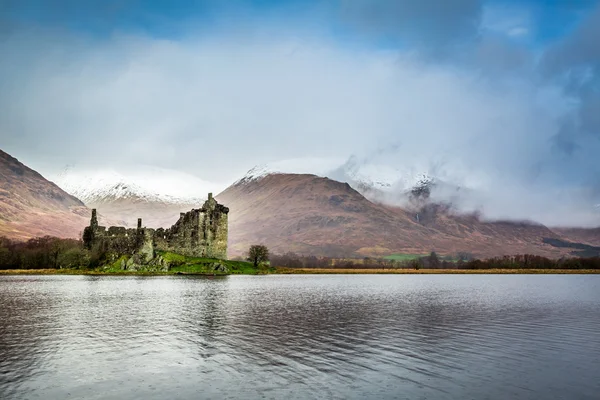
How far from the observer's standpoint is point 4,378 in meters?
19.9

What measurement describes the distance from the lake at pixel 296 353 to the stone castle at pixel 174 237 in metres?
83.0

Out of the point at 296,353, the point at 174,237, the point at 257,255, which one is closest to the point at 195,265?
the point at 174,237

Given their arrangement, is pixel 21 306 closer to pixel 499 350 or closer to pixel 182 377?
pixel 182 377

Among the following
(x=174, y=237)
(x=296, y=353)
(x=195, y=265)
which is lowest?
(x=296, y=353)

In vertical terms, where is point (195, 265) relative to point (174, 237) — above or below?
below

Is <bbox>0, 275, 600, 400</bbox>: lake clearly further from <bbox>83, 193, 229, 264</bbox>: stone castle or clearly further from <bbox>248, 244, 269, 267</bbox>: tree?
<bbox>248, 244, 269, 267</bbox>: tree

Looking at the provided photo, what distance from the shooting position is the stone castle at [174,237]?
127 metres

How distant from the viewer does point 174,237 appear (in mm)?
132375

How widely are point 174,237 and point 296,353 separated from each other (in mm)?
112316

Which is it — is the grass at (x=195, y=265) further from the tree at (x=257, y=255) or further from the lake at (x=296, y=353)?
the lake at (x=296, y=353)

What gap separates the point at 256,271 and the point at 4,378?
119278mm

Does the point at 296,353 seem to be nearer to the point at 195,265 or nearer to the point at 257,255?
the point at 195,265

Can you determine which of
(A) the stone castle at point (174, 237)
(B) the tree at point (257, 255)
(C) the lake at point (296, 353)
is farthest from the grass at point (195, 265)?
(C) the lake at point (296, 353)

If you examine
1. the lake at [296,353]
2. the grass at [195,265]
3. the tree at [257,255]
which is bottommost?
the lake at [296,353]
